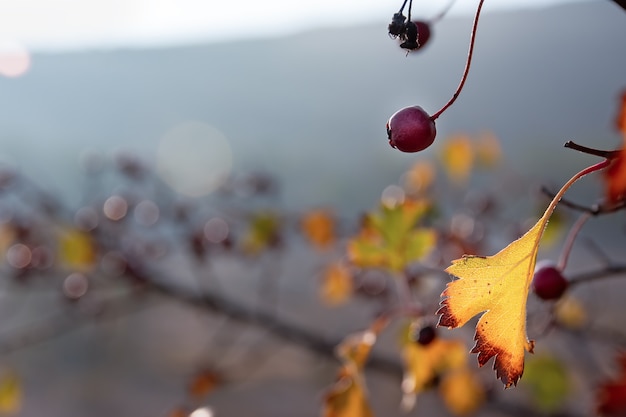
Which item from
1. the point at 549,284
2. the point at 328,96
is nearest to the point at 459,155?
the point at 549,284

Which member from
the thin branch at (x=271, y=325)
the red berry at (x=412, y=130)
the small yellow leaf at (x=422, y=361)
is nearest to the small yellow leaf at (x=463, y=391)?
Result: the thin branch at (x=271, y=325)

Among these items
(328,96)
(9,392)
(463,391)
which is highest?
(328,96)

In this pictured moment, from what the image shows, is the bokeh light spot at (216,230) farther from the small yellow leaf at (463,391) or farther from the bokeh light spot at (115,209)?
the small yellow leaf at (463,391)

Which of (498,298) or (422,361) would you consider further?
(422,361)

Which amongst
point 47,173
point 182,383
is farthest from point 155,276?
point 47,173

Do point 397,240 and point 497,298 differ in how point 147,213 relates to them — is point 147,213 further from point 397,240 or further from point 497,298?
point 497,298

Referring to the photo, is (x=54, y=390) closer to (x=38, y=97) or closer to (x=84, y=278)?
(x=84, y=278)

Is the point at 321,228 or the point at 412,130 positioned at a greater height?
the point at 412,130
